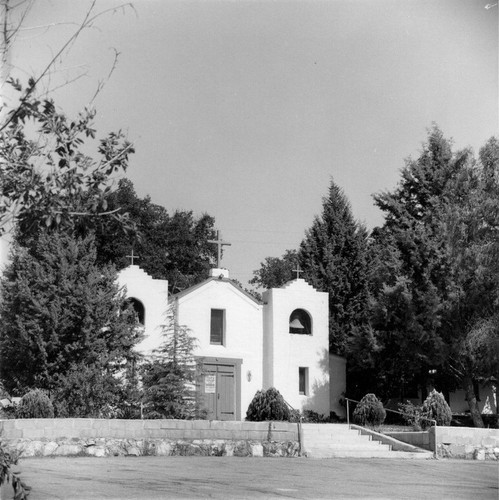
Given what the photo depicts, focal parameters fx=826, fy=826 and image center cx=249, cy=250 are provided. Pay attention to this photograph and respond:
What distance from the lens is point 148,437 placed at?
18453 mm

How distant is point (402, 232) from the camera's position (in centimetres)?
2955

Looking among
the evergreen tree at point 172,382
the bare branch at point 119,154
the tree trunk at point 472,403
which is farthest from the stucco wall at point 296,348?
the bare branch at point 119,154

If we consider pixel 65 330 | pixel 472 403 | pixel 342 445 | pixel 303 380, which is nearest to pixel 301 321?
pixel 303 380

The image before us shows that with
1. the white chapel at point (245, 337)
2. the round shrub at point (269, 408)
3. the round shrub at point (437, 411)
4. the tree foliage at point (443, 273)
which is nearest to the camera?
the round shrub at point (437, 411)

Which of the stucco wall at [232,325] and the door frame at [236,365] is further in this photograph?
the stucco wall at [232,325]

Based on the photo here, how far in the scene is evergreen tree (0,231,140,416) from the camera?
24891mm

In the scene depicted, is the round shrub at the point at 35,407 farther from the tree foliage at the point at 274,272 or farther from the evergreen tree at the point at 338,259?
the tree foliage at the point at 274,272

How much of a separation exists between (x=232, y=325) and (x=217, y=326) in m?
0.57

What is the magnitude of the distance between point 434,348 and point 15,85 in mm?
23263

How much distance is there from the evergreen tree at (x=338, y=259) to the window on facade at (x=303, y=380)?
8.68 metres

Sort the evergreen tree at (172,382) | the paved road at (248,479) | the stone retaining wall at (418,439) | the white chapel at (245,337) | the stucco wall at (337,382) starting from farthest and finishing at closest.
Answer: the stucco wall at (337,382)
the white chapel at (245,337)
the evergreen tree at (172,382)
the stone retaining wall at (418,439)
the paved road at (248,479)

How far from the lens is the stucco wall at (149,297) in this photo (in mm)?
28578

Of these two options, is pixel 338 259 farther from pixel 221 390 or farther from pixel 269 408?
pixel 269 408

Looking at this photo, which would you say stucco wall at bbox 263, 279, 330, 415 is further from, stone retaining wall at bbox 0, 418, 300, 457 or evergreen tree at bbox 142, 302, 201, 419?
stone retaining wall at bbox 0, 418, 300, 457
